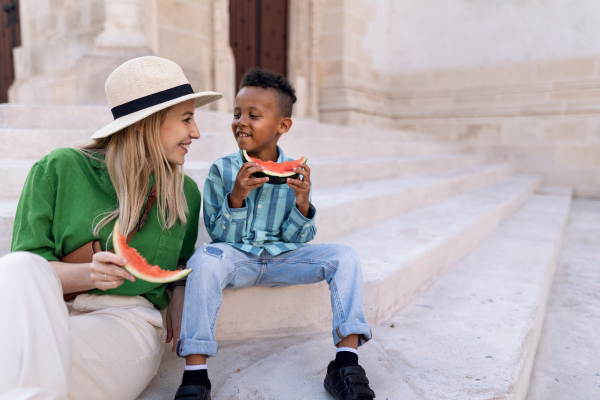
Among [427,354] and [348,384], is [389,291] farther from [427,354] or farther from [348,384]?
[348,384]

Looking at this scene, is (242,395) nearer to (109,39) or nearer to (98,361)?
(98,361)

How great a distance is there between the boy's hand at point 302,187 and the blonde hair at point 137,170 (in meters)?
0.51

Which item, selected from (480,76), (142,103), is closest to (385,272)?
(142,103)

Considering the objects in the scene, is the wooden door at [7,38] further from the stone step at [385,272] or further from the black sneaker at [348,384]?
the black sneaker at [348,384]

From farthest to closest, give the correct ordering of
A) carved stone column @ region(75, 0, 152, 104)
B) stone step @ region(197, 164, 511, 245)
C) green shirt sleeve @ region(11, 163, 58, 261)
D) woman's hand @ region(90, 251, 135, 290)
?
carved stone column @ region(75, 0, 152, 104) → stone step @ region(197, 164, 511, 245) → green shirt sleeve @ region(11, 163, 58, 261) → woman's hand @ region(90, 251, 135, 290)

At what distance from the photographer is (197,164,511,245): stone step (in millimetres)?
3121

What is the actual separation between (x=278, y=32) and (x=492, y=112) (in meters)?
4.59

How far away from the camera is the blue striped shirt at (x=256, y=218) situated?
211cm

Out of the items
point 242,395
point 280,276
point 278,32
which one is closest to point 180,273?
point 242,395

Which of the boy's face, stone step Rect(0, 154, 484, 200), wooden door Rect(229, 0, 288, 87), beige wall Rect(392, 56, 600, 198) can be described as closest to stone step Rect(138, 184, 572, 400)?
the boy's face

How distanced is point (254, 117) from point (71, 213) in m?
0.98

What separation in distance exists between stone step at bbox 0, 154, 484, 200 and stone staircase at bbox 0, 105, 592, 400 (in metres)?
0.01

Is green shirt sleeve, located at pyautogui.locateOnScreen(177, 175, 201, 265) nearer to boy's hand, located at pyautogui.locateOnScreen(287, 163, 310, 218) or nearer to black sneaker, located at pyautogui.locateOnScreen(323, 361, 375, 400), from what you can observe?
boy's hand, located at pyautogui.locateOnScreen(287, 163, 310, 218)

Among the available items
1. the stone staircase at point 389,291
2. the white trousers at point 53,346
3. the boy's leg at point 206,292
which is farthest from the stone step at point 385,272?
the white trousers at point 53,346
